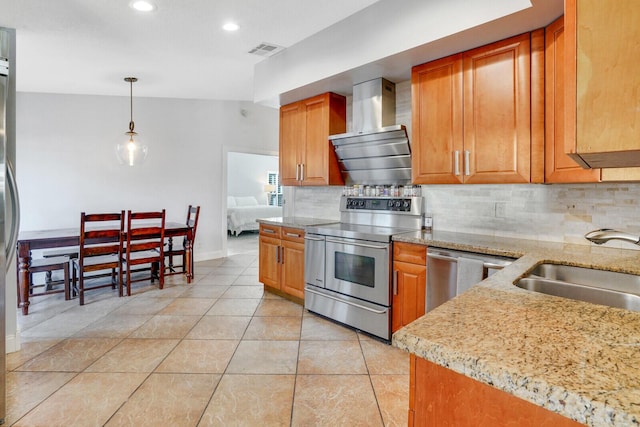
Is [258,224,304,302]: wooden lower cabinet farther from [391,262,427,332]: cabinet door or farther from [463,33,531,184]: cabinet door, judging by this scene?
[463,33,531,184]: cabinet door

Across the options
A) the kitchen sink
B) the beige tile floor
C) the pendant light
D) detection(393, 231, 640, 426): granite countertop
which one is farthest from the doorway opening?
detection(393, 231, 640, 426): granite countertop

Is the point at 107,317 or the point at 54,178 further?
the point at 54,178

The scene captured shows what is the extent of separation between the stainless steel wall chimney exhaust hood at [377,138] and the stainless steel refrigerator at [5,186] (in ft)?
8.11

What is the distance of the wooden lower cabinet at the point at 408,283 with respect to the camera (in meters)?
2.54

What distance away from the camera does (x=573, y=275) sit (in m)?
1.72

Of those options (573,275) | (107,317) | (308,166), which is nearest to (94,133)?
(107,317)

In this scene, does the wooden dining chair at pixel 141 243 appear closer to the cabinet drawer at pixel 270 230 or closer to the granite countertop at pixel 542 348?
the cabinet drawer at pixel 270 230

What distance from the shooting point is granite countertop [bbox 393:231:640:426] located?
20.6 inches

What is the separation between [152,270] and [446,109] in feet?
13.3

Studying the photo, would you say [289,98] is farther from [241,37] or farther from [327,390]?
[327,390]

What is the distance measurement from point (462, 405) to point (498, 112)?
220 centimetres

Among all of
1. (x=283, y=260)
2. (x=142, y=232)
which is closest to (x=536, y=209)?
(x=283, y=260)

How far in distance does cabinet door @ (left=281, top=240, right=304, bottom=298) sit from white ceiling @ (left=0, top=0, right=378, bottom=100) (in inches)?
81.0

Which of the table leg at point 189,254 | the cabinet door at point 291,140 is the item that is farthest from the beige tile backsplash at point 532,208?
the table leg at point 189,254
